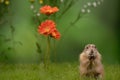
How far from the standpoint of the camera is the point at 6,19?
41.1 feet

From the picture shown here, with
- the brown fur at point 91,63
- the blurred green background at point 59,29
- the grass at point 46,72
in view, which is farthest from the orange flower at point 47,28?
the blurred green background at point 59,29

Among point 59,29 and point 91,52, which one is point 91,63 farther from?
point 59,29

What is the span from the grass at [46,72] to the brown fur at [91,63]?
0.88 ft

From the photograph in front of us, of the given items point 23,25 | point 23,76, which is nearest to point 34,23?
point 23,25

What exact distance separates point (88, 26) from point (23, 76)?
2908 millimetres

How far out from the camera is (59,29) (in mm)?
12547

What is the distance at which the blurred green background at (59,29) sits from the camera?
12500 mm

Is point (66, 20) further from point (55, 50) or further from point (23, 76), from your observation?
point (23, 76)

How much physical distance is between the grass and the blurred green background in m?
0.60

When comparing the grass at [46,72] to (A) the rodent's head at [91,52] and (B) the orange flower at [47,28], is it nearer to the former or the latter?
(A) the rodent's head at [91,52]

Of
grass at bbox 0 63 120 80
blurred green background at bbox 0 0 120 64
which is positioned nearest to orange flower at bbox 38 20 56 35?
grass at bbox 0 63 120 80

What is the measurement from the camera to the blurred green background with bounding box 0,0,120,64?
12500 mm

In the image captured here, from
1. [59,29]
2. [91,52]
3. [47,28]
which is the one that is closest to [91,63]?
[91,52]

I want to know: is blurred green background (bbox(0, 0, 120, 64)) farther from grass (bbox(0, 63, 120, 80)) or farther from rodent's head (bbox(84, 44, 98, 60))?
rodent's head (bbox(84, 44, 98, 60))
